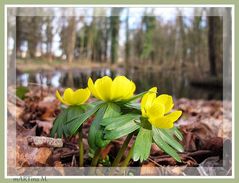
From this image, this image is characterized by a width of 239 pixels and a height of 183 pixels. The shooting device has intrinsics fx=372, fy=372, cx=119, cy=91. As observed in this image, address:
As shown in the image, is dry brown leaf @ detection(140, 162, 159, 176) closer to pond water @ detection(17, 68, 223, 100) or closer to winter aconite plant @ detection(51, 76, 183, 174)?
winter aconite plant @ detection(51, 76, 183, 174)

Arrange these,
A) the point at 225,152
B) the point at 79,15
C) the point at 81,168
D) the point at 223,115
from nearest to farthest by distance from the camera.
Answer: the point at 81,168, the point at 225,152, the point at 79,15, the point at 223,115

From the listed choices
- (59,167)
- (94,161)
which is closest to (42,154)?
(59,167)

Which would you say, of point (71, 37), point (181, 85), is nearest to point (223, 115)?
point (181, 85)

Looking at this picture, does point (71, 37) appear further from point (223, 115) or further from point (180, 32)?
point (223, 115)

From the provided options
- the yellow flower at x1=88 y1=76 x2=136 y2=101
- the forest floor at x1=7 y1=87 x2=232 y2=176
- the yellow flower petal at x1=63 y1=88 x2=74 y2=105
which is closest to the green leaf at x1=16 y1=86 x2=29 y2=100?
the forest floor at x1=7 y1=87 x2=232 y2=176

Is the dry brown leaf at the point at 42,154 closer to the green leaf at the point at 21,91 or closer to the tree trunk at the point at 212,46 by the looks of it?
the green leaf at the point at 21,91

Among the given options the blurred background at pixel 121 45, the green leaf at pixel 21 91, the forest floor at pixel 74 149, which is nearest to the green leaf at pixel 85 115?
the forest floor at pixel 74 149
